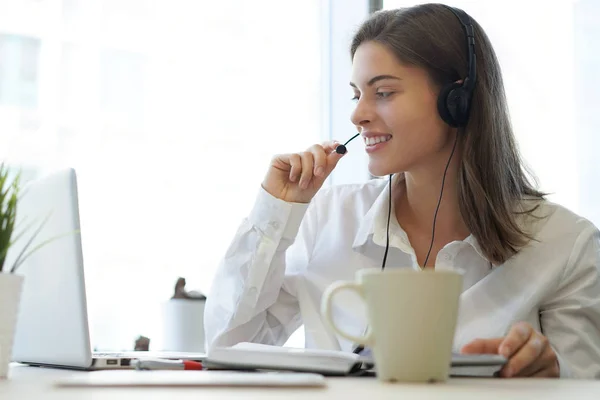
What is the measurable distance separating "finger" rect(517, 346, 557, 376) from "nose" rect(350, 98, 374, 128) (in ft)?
2.29

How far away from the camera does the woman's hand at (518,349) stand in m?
0.98

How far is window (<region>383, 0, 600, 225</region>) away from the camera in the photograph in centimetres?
225

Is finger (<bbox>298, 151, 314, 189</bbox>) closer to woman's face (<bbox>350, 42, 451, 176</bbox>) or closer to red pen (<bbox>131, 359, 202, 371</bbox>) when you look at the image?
woman's face (<bbox>350, 42, 451, 176</bbox>)

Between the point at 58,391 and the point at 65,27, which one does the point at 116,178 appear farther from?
the point at 58,391

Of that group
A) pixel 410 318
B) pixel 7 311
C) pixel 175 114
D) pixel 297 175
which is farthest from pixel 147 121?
pixel 410 318

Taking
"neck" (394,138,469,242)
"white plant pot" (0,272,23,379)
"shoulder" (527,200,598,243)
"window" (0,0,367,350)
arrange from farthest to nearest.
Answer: "window" (0,0,367,350) → "neck" (394,138,469,242) → "shoulder" (527,200,598,243) → "white plant pot" (0,272,23,379)

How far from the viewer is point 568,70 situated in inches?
91.7

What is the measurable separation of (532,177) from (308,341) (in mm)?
657

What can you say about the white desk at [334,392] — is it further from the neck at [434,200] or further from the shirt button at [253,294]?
the neck at [434,200]

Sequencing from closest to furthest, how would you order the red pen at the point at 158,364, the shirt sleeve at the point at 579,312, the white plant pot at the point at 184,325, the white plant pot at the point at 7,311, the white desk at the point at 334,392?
the white desk at the point at 334,392 < the white plant pot at the point at 7,311 < the red pen at the point at 158,364 < the shirt sleeve at the point at 579,312 < the white plant pot at the point at 184,325

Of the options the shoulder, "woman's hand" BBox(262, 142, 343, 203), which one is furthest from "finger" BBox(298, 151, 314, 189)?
the shoulder

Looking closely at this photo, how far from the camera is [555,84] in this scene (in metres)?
2.36

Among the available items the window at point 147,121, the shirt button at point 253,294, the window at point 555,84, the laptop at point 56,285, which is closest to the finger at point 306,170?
the shirt button at point 253,294

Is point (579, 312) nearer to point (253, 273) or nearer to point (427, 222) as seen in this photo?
point (427, 222)
